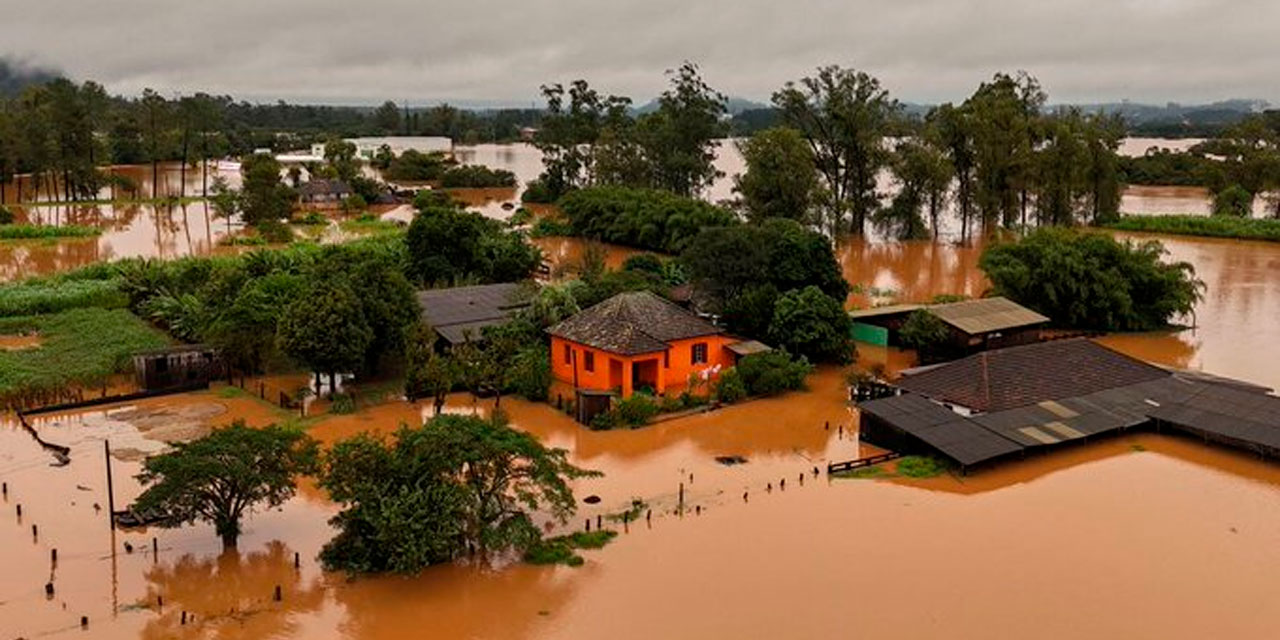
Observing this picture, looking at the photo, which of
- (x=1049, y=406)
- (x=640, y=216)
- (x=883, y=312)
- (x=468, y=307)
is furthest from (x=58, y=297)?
(x=1049, y=406)

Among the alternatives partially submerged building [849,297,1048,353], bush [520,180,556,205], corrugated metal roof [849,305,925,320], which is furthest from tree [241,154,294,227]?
partially submerged building [849,297,1048,353]

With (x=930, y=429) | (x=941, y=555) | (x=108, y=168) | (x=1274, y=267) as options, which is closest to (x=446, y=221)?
(x=930, y=429)

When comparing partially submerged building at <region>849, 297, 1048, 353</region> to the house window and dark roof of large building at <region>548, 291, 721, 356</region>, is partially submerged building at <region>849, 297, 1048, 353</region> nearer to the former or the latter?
dark roof of large building at <region>548, 291, 721, 356</region>

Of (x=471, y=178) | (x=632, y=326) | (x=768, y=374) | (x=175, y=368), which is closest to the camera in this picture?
(x=768, y=374)

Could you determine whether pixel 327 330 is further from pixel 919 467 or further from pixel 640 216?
pixel 640 216

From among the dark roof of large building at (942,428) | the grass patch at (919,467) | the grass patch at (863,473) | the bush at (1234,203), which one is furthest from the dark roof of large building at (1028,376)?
the bush at (1234,203)

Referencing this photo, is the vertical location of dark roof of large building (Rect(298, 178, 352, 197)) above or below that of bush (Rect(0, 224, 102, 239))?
above
